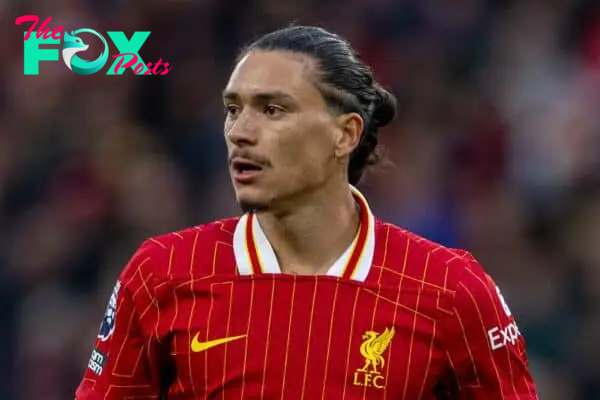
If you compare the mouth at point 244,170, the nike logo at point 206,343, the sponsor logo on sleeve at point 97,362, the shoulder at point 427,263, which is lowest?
the sponsor logo on sleeve at point 97,362

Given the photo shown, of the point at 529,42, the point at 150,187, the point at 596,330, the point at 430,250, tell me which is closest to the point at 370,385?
the point at 430,250

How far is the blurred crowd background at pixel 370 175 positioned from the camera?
614 centimetres

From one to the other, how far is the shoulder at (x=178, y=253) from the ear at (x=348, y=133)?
12.7 inches

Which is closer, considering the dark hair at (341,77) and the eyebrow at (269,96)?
the eyebrow at (269,96)

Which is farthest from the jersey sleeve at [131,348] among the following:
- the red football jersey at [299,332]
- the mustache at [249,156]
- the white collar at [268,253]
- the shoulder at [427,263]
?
the shoulder at [427,263]

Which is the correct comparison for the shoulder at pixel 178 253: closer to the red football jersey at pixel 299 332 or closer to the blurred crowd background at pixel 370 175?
the red football jersey at pixel 299 332

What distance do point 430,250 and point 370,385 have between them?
0.39 meters

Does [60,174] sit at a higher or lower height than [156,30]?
lower

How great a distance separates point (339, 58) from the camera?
339cm

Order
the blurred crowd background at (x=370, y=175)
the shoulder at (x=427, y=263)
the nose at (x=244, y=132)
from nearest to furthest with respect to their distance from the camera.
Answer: the nose at (x=244, y=132) → the shoulder at (x=427, y=263) → the blurred crowd background at (x=370, y=175)

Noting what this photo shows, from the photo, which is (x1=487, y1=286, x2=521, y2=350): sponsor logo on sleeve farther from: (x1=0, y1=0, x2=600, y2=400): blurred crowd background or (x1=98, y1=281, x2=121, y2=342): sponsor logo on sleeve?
(x1=0, y1=0, x2=600, y2=400): blurred crowd background

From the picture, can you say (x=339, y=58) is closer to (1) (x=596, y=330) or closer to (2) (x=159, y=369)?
(2) (x=159, y=369)

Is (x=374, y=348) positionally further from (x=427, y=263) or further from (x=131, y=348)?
(x=131, y=348)

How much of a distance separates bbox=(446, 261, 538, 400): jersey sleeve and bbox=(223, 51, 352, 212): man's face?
1.47ft
